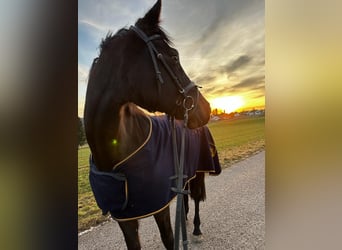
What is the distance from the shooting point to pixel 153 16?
94cm

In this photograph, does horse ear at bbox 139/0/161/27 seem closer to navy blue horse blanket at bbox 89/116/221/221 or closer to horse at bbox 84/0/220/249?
horse at bbox 84/0/220/249

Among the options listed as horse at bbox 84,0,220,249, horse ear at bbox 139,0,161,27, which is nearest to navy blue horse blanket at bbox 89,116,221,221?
horse at bbox 84,0,220,249

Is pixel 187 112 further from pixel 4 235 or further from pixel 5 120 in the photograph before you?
pixel 4 235

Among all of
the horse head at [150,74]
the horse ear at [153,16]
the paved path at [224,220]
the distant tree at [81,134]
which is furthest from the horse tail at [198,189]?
the horse ear at [153,16]

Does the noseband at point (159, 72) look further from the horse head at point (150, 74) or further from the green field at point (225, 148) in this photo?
the green field at point (225, 148)

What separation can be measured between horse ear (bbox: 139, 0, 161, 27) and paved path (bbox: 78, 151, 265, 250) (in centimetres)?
48

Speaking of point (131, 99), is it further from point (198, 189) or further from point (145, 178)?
point (198, 189)

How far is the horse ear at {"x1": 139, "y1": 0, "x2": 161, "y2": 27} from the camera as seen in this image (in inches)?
37.0

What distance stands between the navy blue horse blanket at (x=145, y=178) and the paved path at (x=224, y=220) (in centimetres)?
7

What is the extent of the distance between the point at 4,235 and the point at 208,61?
0.78m

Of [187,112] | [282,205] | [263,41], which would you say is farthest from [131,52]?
[282,205]

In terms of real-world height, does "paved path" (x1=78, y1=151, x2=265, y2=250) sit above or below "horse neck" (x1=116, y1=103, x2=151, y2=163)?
below

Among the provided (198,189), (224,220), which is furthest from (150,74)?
(224,220)

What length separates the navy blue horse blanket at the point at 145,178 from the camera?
940 millimetres
